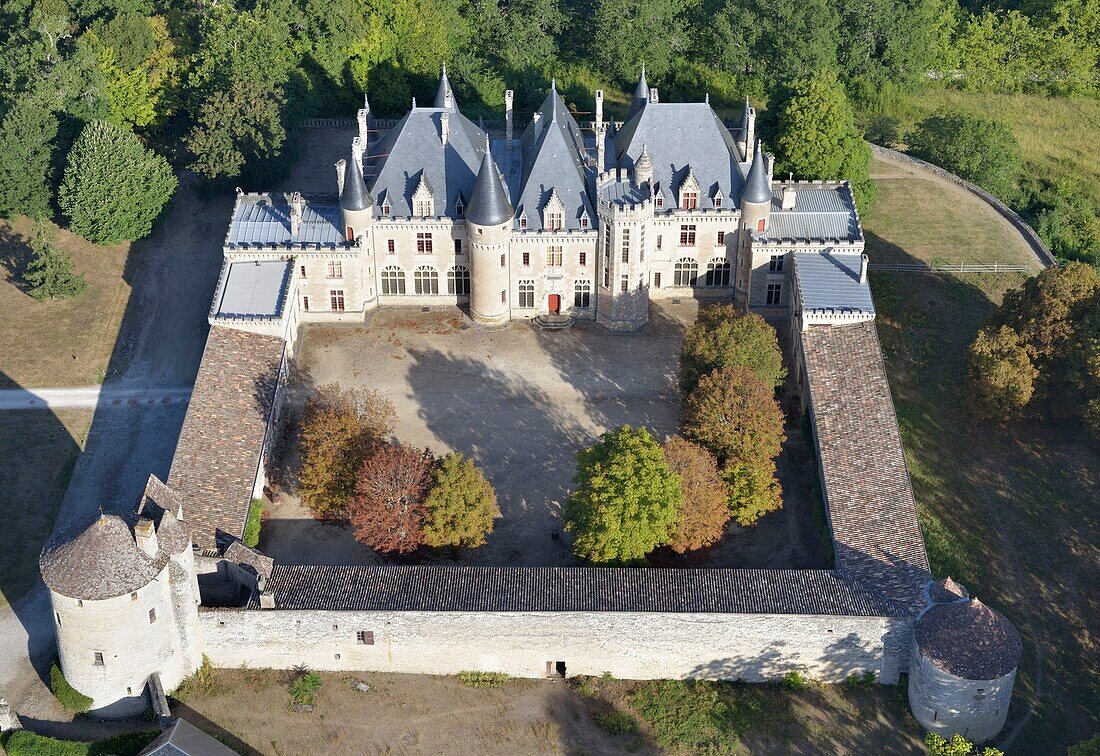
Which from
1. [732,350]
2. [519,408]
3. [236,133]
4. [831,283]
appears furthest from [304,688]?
[236,133]

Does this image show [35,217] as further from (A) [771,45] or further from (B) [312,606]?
(A) [771,45]

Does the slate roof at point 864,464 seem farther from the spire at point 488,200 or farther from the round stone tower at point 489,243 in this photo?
the spire at point 488,200

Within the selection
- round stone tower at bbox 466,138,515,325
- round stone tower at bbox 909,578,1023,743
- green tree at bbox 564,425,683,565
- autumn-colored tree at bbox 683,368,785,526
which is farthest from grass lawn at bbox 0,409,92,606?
round stone tower at bbox 909,578,1023,743

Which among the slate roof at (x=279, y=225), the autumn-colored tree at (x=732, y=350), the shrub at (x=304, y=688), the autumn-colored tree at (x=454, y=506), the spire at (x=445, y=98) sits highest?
the spire at (x=445, y=98)

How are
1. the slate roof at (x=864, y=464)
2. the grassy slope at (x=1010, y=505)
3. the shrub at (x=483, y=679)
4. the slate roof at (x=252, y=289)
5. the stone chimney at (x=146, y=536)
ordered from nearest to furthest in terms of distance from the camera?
1. the stone chimney at (x=146, y=536)
2. the grassy slope at (x=1010, y=505)
3. the shrub at (x=483, y=679)
4. the slate roof at (x=864, y=464)
5. the slate roof at (x=252, y=289)

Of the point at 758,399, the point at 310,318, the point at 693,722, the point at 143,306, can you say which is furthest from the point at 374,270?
the point at 693,722

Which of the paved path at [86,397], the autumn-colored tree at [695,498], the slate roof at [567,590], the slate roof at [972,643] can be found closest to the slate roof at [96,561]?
the slate roof at [567,590]

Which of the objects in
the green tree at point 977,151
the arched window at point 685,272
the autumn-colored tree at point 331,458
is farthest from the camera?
the green tree at point 977,151
